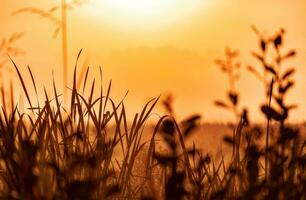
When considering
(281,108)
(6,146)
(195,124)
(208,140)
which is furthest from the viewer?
(208,140)

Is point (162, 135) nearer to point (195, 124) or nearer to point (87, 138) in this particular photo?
point (195, 124)

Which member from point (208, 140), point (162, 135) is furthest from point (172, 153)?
point (208, 140)

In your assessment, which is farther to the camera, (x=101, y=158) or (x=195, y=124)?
(x=101, y=158)

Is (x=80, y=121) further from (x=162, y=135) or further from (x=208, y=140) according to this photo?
(x=162, y=135)

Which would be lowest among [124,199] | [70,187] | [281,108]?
[124,199]

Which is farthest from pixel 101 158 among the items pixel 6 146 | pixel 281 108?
pixel 281 108

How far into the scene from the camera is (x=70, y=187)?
974mm

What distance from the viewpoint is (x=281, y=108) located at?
5.02 ft

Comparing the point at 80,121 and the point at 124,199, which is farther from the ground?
the point at 80,121

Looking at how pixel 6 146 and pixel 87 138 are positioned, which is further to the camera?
pixel 87 138

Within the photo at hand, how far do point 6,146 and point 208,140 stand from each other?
71cm

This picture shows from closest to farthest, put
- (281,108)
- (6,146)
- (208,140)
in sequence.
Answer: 1. (281,108)
2. (6,146)
3. (208,140)

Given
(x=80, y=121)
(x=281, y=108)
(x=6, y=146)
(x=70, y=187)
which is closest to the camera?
(x=70, y=187)

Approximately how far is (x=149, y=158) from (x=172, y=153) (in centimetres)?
90
